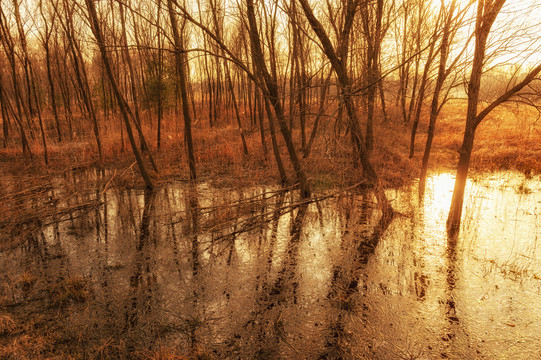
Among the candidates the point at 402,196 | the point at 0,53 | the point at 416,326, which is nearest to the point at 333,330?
the point at 416,326

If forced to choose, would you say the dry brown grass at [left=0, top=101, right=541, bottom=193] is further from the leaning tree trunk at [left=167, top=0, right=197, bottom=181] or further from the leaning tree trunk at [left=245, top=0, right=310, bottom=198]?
the leaning tree trunk at [left=245, top=0, right=310, bottom=198]

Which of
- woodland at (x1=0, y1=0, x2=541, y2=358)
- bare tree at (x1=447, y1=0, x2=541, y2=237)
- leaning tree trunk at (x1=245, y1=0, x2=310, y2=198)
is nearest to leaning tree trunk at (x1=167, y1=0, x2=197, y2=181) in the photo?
woodland at (x1=0, y1=0, x2=541, y2=358)

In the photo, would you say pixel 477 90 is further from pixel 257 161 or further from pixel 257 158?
pixel 257 158

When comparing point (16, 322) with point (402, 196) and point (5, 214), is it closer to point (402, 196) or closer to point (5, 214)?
point (5, 214)

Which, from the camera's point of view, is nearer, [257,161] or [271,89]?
[271,89]

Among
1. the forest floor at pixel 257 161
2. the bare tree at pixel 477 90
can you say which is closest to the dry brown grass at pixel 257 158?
the forest floor at pixel 257 161

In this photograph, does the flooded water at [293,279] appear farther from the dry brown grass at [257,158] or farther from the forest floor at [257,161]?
the dry brown grass at [257,158]

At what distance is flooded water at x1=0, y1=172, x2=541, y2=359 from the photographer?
2.96 metres

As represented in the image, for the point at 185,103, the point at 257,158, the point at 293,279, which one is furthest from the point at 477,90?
the point at 257,158

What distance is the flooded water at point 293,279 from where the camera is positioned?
2.96 meters

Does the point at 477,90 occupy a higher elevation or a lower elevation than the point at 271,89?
lower

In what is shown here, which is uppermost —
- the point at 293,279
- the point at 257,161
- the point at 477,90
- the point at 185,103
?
the point at 185,103

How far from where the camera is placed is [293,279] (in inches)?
157

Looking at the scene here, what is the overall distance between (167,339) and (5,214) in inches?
204
